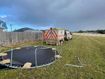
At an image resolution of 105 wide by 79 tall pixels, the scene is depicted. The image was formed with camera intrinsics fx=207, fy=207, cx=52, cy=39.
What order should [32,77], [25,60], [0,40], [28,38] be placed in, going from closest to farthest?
1. [32,77]
2. [25,60]
3. [0,40]
4. [28,38]

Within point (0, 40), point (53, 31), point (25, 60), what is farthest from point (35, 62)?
point (53, 31)

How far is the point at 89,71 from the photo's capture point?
33.3 ft

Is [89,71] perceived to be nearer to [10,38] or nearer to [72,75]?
[72,75]

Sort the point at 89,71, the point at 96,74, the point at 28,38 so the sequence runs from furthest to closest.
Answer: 1. the point at 28,38
2. the point at 89,71
3. the point at 96,74

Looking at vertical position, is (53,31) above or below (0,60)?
above

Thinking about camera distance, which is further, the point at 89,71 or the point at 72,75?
the point at 89,71

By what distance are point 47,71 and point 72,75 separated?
1.32 m

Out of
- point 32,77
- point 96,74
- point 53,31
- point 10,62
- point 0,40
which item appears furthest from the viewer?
point 53,31

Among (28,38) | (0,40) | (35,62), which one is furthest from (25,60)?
(28,38)

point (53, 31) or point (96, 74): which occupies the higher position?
point (53, 31)

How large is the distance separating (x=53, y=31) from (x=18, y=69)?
61.4ft

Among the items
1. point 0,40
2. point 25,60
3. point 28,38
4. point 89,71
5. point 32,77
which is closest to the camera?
point 32,77

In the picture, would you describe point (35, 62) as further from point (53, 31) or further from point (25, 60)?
point (53, 31)

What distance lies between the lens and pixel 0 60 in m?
12.1
